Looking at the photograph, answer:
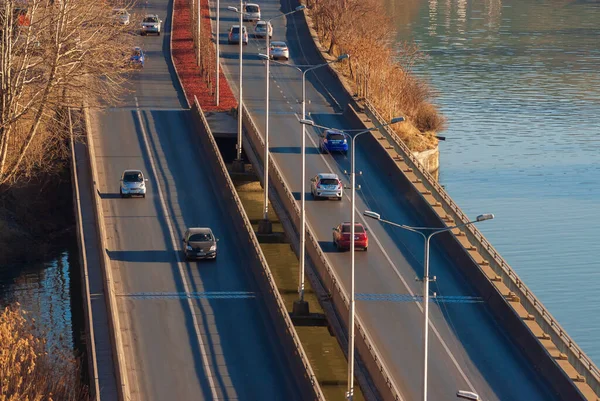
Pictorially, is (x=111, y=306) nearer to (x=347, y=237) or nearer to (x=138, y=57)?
(x=347, y=237)

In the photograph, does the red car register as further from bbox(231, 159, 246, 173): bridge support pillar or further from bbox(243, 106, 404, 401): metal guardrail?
bbox(231, 159, 246, 173): bridge support pillar

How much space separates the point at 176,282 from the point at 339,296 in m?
8.65

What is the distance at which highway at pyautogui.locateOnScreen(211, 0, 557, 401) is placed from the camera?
45500 mm

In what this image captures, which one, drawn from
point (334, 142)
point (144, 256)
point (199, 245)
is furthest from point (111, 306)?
point (334, 142)

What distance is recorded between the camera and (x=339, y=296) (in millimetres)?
51031

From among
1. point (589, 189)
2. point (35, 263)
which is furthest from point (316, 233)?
point (589, 189)

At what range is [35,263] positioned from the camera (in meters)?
72.9

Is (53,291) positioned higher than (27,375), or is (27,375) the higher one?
(27,375)

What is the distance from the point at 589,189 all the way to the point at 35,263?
40.1 metres

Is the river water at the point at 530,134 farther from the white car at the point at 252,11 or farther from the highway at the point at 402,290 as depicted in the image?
the white car at the point at 252,11

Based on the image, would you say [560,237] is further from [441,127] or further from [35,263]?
[35,263]

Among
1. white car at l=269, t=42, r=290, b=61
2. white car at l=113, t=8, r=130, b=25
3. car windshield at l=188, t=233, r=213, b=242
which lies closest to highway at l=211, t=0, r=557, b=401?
car windshield at l=188, t=233, r=213, b=242

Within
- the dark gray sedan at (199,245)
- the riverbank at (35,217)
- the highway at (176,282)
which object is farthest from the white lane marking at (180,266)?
the riverbank at (35,217)

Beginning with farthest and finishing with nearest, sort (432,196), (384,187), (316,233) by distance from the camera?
(384,187) → (432,196) → (316,233)
